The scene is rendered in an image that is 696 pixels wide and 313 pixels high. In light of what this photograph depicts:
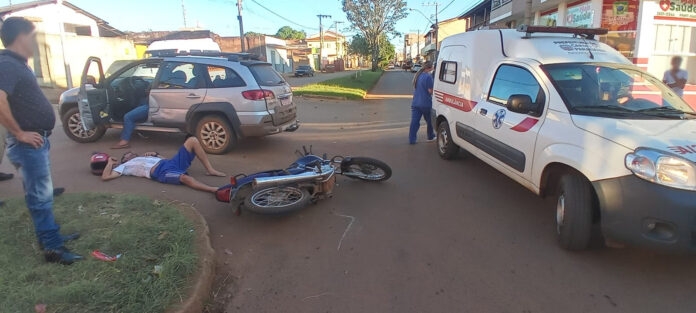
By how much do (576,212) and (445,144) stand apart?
11.7ft

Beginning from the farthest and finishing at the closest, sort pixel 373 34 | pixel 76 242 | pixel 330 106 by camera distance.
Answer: pixel 373 34 < pixel 330 106 < pixel 76 242

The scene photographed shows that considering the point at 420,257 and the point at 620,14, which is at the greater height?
the point at 620,14

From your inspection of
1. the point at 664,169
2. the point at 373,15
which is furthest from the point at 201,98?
the point at 373,15

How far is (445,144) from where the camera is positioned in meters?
7.13

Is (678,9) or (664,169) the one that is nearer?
(664,169)

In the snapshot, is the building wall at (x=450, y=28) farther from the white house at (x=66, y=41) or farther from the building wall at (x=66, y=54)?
the building wall at (x=66, y=54)

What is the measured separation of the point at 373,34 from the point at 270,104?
3279 cm

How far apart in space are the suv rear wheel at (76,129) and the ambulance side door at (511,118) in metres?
6.82

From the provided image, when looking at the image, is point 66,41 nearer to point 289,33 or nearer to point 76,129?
point 76,129

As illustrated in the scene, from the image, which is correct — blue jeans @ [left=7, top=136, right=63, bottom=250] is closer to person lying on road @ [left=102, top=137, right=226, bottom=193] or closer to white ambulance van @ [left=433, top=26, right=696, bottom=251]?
person lying on road @ [left=102, top=137, right=226, bottom=193]

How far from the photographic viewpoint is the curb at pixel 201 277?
2926mm

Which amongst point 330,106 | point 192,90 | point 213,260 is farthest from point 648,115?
point 330,106

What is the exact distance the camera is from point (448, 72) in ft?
23.3

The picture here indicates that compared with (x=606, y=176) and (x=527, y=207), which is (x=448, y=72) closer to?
(x=527, y=207)
